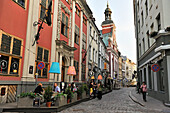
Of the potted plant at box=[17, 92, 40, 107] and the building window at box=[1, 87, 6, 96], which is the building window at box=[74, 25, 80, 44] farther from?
the potted plant at box=[17, 92, 40, 107]

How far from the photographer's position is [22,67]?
11227mm

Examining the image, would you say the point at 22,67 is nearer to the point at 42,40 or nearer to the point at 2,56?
the point at 2,56

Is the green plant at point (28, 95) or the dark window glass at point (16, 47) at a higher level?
the dark window glass at point (16, 47)

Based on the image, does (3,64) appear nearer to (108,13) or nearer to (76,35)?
(76,35)

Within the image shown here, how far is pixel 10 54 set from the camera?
33.3 ft

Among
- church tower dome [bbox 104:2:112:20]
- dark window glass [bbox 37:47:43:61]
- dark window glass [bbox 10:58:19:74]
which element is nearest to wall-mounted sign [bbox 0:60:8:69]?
dark window glass [bbox 10:58:19:74]

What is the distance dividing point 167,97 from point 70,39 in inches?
486

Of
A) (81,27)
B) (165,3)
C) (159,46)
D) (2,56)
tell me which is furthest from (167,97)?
(81,27)

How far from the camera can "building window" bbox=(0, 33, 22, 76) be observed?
9680 mm

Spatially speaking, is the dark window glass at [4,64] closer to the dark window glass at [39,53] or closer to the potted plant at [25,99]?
the potted plant at [25,99]

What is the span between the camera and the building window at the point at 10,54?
9680mm

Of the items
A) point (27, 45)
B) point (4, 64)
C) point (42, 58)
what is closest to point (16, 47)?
point (27, 45)

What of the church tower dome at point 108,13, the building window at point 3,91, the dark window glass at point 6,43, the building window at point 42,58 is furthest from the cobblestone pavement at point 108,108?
the church tower dome at point 108,13

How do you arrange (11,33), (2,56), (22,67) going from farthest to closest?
(22,67), (11,33), (2,56)
